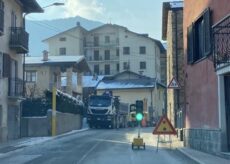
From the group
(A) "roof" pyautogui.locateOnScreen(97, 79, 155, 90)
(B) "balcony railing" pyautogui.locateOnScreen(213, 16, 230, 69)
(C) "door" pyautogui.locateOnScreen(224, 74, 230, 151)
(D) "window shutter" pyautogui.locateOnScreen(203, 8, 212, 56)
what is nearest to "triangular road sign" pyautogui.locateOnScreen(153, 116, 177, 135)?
(D) "window shutter" pyautogui.locateOnScreen(203, 8, 212, 56)

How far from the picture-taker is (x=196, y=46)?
22.1 meters

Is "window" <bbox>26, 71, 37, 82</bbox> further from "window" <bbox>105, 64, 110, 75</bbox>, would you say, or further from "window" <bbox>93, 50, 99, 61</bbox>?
"window" <bbox>93, 50, 99, 61</bbox>

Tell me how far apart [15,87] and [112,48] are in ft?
237

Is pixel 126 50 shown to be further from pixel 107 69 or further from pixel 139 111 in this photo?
pixel 139 111

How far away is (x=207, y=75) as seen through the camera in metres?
19.3

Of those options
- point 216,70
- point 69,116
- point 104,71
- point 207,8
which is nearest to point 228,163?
point 216,70

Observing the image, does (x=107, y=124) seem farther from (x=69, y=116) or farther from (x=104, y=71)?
(x=104, y=71)

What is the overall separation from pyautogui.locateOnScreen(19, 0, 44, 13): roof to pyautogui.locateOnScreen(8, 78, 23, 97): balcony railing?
5276 mm

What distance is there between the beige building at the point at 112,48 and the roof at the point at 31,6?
210 ft

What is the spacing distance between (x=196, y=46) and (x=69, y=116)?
21.6 meters

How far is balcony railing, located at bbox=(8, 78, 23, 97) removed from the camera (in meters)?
30.7

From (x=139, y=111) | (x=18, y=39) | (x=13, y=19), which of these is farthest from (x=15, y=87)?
(x=139, y=111)

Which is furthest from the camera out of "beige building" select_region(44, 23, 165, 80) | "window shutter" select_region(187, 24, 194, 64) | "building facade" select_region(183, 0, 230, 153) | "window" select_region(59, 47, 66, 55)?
"window" select_region(59, 47, 66, 55)

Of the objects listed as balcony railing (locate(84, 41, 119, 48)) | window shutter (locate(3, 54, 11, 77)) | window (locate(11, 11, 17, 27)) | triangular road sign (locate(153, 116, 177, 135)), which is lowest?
triangular road sign (locate(153, 116, 177, 135))
